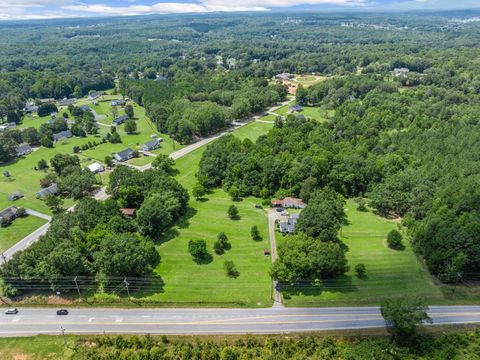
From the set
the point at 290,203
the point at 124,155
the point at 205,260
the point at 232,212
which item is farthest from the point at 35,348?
the point at 124,155

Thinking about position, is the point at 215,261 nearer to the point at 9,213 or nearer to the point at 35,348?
the point at 35,348

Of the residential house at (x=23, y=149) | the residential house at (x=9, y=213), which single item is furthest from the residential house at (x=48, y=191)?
the residential house at (x=23, y=149)

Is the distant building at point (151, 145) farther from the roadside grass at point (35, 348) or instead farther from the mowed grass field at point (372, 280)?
the roadside grass at point (35, 348)

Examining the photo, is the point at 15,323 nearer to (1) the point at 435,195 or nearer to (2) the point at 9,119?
(1) the point at 435,195

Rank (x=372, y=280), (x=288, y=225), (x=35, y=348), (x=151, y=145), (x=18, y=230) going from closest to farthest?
1. (x=35, y=348)
2. (x=372, y=280)
3. (x=288, y=225)
4. (x=18, y=230)
5. (x=151, y=145)

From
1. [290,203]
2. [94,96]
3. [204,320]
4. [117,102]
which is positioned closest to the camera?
[204,320]

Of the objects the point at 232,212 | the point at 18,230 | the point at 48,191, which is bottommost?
the point at 18,230
